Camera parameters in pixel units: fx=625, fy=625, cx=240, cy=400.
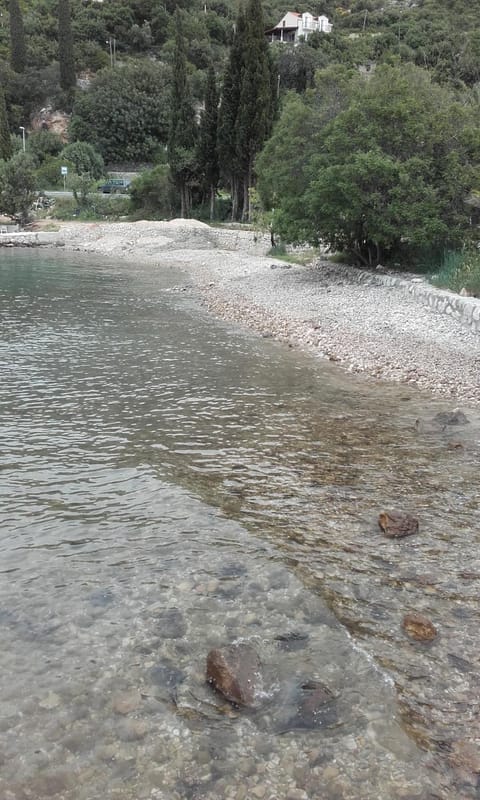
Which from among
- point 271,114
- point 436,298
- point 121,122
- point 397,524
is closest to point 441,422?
point 397,524

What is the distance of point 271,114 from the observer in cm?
4316

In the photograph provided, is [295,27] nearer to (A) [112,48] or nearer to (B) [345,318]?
(A) [112,48]

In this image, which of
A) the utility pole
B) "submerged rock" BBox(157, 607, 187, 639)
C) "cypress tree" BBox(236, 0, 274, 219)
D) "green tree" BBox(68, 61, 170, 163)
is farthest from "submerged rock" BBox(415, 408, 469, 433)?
the utility pole

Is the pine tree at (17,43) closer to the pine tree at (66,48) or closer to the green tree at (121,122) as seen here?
the pine tree at (66,48)

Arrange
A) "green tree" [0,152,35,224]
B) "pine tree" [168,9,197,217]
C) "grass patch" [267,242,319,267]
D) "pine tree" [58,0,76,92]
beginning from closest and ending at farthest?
"grass patch" [267,242,319,267], "green tree" [0,152,35,224], "pine tree" [168,9,197,217], "pine tree" [58,0,76,92]

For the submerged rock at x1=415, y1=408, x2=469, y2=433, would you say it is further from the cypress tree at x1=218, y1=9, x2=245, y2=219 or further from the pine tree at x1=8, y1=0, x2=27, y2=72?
the pine tree at x1=8, y1=0, x2=27, y2=72

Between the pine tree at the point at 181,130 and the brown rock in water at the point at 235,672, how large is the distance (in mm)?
47962

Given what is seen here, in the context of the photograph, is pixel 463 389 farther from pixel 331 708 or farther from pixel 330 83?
pixel 330 83

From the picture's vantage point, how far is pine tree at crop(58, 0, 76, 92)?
8169 centimetres

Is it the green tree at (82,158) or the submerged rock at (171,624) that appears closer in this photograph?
the submerged rock at (171,624)

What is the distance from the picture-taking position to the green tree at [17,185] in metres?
46.5

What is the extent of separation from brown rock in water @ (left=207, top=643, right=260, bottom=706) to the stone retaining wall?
36.2ft

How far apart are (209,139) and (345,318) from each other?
3702cm

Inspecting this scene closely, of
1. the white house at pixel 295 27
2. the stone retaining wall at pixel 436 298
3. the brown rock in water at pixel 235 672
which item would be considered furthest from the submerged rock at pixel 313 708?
the white house at pixel 295 27
